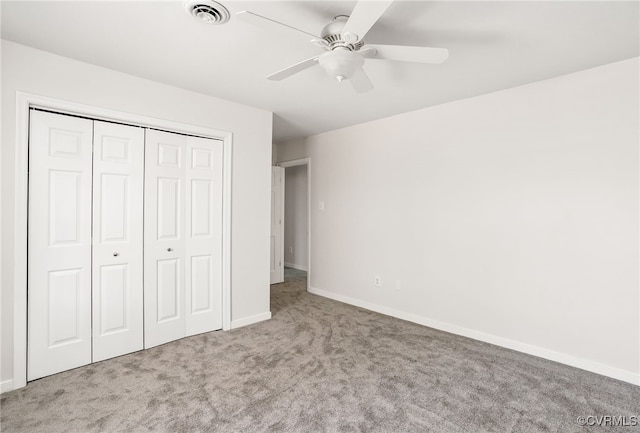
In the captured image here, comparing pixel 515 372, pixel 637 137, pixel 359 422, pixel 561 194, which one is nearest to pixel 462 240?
pixel 561 194

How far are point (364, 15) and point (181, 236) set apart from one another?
2537 mm

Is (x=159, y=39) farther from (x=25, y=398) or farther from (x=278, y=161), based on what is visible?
(x=278, y=161)

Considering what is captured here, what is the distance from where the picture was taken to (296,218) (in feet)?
22.4

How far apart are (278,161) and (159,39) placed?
3439 mm

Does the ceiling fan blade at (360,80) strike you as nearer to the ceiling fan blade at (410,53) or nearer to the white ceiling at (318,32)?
the ceiling fan blade at (410,53)

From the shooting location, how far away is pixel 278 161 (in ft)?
18.3

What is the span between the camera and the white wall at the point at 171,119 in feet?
7.42

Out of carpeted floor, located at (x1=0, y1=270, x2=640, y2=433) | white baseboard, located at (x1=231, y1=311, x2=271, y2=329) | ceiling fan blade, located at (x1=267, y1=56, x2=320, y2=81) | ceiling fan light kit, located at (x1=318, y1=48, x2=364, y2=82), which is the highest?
ceiling fan blade, located at (x1=267, y1=56, x2=320, y2=81)

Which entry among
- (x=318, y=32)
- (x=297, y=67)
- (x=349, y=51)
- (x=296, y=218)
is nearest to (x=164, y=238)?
(x=297, y=67)

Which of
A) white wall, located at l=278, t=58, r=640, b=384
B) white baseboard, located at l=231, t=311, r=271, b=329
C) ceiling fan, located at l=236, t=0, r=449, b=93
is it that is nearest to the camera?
ceiling fan, located at l=236, t=0, r=449, b=93

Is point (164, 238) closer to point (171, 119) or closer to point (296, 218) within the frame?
point (171, 119)

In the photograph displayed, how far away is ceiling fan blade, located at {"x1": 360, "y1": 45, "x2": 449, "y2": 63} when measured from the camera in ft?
5.64

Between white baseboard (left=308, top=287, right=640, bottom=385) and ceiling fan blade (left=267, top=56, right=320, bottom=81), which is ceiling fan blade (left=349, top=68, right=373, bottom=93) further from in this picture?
white baseboard (left=308, top=287, right=640, bottom=385)

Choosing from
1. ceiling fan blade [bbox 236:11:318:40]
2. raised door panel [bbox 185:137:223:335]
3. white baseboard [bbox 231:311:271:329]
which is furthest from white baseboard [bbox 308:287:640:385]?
ceiling fan blade [bbox 236:11:318:40]
